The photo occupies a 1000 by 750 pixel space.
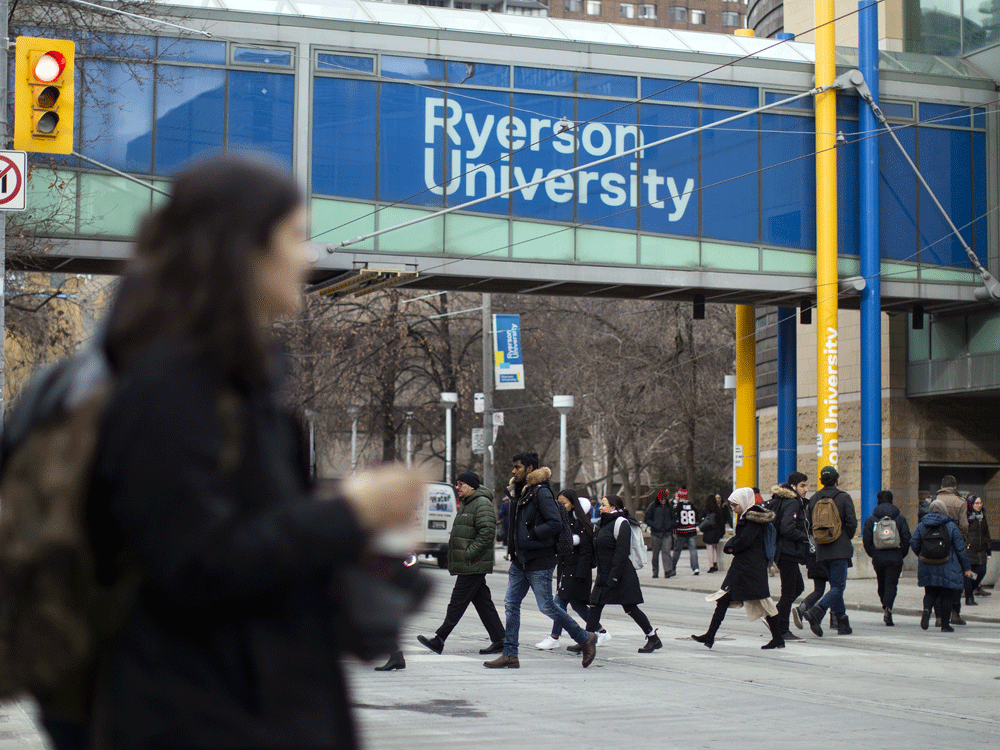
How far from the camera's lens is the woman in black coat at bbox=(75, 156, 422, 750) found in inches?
70.5

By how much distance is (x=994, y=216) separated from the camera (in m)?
28.8

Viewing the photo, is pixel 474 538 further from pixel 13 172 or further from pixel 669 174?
pixel 669 174

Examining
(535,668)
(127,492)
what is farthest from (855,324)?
(127,492)

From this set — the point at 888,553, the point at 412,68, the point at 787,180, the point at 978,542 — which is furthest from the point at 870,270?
the point at 888,553

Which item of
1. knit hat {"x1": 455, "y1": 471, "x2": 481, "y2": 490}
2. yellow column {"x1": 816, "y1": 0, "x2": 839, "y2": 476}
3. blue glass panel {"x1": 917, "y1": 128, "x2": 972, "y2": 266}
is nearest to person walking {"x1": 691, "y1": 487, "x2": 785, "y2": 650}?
knit hat {"x1": 455, "y1": 471, "x2": 481, "y2": 490}

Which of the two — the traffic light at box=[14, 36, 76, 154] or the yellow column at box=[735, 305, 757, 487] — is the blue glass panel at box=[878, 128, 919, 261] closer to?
the yellow column at box=[735, 305, 757, 487]

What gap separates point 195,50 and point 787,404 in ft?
51.2

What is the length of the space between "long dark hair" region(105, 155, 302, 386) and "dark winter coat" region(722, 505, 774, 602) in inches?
453

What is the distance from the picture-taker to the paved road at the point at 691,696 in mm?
8023

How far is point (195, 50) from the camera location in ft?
81.3

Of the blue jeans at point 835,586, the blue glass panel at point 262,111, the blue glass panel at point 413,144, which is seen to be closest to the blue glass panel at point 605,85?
the blue glass panel at point 413,144

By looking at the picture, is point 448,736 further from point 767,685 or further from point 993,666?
point 993,666

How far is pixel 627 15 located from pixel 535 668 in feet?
330

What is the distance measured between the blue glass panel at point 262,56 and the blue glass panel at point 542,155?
4.54m
